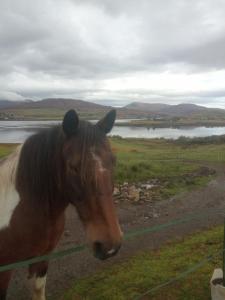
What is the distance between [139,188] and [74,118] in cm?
1226

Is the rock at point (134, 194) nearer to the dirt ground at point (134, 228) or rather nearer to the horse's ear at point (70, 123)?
the dirt ground at point (134, 228)

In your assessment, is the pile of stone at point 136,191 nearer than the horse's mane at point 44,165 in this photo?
No

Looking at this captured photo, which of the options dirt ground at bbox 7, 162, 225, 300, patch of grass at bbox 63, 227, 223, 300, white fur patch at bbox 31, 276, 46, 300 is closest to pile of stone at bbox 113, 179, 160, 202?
dirt ground at bbox 7, 162, 225, 300

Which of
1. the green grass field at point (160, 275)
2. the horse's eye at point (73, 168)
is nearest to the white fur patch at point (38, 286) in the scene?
the green grass field at point (160, 275)

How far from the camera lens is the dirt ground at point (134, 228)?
632 centimetres

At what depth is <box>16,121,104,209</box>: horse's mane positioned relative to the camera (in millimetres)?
3012

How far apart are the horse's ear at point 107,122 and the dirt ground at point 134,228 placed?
2392mm

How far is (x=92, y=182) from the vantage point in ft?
8.77

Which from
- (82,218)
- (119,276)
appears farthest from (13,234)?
(119,276)

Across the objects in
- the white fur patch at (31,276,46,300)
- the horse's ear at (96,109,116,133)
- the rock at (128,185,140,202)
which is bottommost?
the rock at (128,185,140,202)

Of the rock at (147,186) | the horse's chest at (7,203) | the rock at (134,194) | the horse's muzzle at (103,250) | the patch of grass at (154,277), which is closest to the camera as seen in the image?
the horse's muzzle at (103,250)

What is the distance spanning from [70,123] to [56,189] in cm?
77

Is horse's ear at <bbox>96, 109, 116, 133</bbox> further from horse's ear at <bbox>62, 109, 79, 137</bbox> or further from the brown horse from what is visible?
horse's ear at <bbox>62, 109, 79, 137</bbox>

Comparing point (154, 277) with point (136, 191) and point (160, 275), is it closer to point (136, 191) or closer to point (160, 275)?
point (160, 275)
